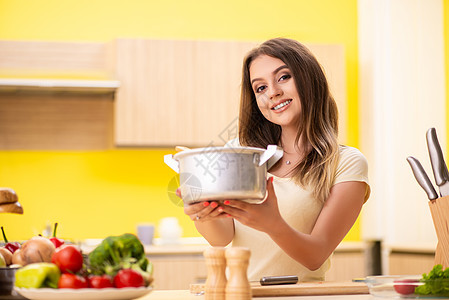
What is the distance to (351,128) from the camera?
4582 mm

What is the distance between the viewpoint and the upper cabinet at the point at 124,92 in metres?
3.97

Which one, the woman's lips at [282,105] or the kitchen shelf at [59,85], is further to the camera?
the kitchen shelf at [59,85]

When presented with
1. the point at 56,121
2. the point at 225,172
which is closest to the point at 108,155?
the point at 56,121

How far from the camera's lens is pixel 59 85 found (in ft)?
12.6

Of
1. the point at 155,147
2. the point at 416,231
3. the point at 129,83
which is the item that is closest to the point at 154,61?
the point at 129,83

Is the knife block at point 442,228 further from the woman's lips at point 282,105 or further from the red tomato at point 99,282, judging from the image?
the red tomato at point 99,282

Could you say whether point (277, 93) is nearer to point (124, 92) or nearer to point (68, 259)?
point (68, 259)

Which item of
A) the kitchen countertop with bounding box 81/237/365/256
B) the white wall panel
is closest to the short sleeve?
the kitchen countertop with bounding box 81/237/365/256

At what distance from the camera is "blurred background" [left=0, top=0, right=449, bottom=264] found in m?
4.03

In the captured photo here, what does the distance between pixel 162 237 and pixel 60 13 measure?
5.33 feet

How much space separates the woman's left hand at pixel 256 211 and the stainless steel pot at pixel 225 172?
63 millimetres

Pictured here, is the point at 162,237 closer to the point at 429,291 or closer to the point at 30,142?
the point at 30,142

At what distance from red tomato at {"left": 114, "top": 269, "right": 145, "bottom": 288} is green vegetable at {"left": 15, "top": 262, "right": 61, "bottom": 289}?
0.11 meters

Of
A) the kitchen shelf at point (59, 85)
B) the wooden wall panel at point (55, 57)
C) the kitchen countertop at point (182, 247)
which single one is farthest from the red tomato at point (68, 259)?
the wooden wall panel at point (55, 57)
